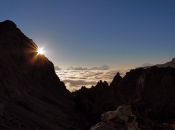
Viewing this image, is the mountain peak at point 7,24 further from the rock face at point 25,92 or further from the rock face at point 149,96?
the rock face at point 149,96

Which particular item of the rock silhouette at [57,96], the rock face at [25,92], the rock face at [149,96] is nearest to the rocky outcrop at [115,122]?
the rock face at [25,92]

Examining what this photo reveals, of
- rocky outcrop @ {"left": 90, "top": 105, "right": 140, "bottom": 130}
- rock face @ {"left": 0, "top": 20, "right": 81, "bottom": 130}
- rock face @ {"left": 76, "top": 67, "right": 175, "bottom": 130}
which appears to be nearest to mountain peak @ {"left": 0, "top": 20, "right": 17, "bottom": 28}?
rock face @ {"left": 0, "top": 20, "right": 81, "bottom": 130}

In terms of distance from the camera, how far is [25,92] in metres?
50.0

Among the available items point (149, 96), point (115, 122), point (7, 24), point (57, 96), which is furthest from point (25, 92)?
point (149, 96)

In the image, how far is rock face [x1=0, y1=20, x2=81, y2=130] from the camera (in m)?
33.5

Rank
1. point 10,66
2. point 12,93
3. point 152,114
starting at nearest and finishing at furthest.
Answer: point 12,93 → point 10,66 → point 152,114

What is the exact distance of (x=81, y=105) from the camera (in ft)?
236

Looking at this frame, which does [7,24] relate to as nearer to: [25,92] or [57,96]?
[57,96]

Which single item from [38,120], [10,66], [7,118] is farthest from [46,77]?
[7,118]

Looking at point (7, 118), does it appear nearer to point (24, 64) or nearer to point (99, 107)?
point (24, 64)

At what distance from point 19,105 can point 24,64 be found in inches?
1031

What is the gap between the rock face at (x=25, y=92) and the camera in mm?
33487

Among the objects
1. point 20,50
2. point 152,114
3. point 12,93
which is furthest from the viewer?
point 20,50

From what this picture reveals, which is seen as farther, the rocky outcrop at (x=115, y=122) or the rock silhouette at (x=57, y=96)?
the rock silhouette at (x=57, y=96)
